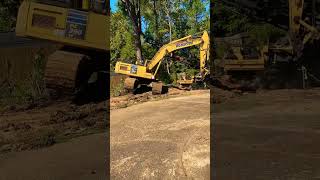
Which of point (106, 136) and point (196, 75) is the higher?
point (196, 75)

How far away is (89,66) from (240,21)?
8898mm

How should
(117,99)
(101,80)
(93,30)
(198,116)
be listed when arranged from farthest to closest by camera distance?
1. (117,99)
2. (101,80)
3. (93,30)
4. (198,116)

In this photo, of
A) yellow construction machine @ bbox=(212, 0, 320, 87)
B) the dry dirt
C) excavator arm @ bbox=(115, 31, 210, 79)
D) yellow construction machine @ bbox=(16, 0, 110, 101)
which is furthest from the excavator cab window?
yellow construction machine @ bbox=(212, 0, 320, 87)

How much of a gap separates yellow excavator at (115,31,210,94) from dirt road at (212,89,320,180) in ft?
15.9

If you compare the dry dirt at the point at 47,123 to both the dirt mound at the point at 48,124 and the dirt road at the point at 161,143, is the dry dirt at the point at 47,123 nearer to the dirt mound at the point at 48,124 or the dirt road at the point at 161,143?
the dirt mound at the point at 48,124

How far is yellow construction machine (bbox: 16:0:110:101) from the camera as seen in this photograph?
1341 centimetres

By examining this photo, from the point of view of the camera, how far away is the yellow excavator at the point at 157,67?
63.0 feet

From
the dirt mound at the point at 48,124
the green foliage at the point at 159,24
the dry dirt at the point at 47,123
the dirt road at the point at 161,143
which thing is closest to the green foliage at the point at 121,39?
the green foliage at the point at 159,24

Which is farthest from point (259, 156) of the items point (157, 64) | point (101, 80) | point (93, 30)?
point (157, 64)

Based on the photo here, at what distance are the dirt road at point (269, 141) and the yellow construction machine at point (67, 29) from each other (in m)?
3.86

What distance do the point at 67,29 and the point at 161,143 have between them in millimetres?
5863

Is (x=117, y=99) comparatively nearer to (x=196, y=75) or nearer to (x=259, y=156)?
(x=196, y=75)

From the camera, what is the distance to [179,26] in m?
27.8

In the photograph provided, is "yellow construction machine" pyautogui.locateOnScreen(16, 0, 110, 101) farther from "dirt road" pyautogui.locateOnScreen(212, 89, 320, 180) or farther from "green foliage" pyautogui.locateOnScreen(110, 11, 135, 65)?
"green foliage" pyautogui.locateOnScreen(110, 11, 135, 65)
